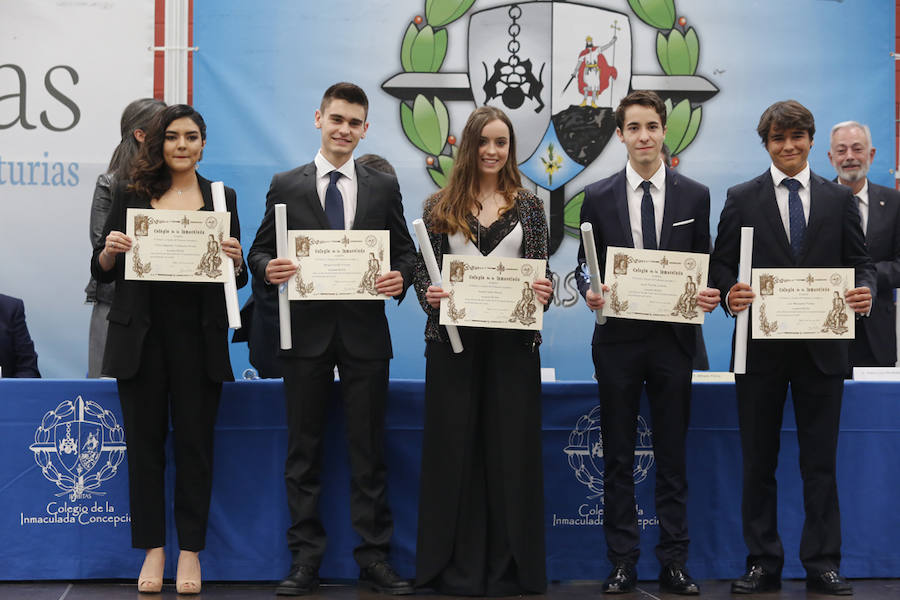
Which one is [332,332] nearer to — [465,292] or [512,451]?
[465,292]

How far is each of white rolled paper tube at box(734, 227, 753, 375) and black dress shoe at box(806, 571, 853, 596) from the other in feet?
2.69

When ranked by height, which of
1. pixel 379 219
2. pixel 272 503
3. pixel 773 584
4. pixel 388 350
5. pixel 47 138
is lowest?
pixel 773 584

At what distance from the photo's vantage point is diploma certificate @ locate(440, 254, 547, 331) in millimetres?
3400

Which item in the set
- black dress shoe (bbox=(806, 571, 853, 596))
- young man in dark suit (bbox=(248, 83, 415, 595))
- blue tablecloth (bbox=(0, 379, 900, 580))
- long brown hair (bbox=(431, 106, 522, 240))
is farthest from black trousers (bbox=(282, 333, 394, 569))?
black dress shoe (bbox=(806, 571, 853, 596))

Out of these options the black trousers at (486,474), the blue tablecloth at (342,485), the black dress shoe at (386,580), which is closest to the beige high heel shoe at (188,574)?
the blue tablecloth at (342,485)

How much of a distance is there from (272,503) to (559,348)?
2.27 m

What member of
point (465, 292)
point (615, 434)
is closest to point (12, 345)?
point (465, 292)

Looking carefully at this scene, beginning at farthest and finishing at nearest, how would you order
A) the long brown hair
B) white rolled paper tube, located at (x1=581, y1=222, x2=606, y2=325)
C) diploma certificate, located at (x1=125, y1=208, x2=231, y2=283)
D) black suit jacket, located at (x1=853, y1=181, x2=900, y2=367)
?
black suit jacket, located at (x1=853, y1=181, x2=900, y2=367) → the long brown hair → diploma certificate, located at (x1=125, y1=208, x2=231, y2=283) → white rolled paper tube, located at (x1=581, y1=222, x2=606, y2=325)

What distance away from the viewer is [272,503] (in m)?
3.78

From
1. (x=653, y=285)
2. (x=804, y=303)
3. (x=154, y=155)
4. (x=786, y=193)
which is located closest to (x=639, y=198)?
(x=653, y=285)

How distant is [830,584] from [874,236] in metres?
1.83

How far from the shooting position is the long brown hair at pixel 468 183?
3516 mm

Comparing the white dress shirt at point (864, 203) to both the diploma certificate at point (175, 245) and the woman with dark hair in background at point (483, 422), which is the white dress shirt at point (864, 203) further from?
the diploma certificate at point (175, 245)

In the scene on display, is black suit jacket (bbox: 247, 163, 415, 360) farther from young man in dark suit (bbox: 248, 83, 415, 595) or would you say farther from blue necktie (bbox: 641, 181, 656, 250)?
blue necktie (bbox: 641, 181, 656, 250)
